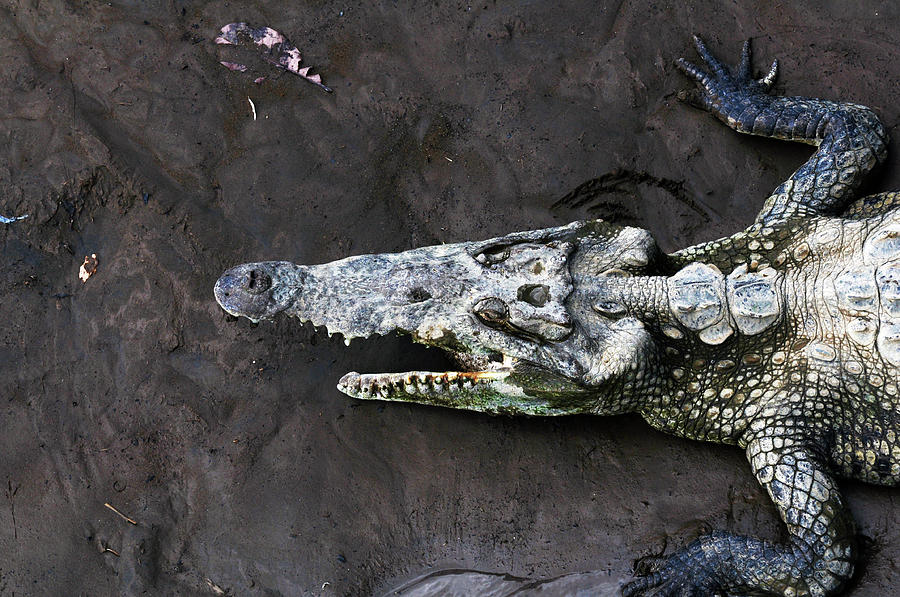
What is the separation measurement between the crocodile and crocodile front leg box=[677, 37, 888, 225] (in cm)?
36

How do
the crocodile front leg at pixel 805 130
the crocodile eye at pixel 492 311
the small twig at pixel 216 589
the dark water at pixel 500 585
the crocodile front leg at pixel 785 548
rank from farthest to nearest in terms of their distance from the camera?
the crocodile front leg at pixel 805 130, the small twig at pixel 216 589, the dark water at pixel 500 585, the crocodile front leg at pixel 785 548, the crocodile eye at pixel 492 311

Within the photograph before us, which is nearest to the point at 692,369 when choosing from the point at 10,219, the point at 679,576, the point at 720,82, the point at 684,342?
the point at 684,342

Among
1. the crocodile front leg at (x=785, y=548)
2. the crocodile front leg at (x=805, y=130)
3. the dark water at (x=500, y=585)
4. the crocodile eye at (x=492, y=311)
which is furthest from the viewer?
the crocodile front leg at (x=805, y=130)

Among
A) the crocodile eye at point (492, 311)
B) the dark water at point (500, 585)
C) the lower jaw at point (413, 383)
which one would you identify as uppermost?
the crocodile eye at point (492, 311)

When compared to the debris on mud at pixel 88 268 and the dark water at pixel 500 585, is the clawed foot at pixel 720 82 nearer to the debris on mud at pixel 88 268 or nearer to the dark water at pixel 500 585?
the dark water at pixel 500 585

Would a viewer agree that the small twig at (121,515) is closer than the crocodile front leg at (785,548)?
No

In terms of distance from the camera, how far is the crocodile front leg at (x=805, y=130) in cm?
391

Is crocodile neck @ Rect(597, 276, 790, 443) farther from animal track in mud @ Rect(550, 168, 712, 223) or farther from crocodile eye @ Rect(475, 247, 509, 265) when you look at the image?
animal track in mud @ Rect(550, 168, 712, 223)

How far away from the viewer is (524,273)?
339 cm

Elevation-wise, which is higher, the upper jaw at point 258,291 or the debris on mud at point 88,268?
the upper jaw at point 258,291

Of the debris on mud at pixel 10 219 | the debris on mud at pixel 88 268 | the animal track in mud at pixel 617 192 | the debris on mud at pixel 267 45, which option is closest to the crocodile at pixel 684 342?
the animal track in mud at pixel 617 192

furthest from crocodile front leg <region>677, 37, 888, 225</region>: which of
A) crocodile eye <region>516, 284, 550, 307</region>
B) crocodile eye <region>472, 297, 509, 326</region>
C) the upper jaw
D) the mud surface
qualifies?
the upper jaw

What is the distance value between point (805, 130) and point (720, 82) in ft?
1.74

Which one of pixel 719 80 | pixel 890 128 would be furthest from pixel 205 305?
pixel 890 128
